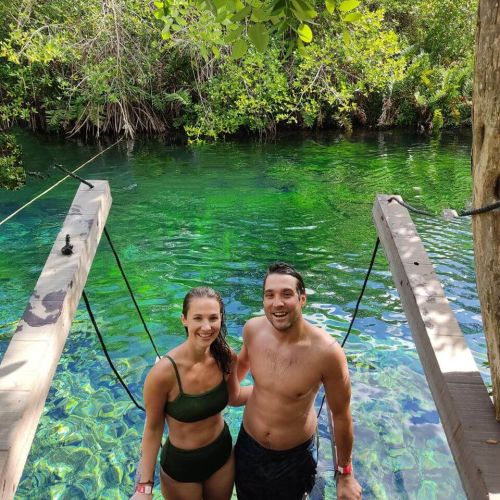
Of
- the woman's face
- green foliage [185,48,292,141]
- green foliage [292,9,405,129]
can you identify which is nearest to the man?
the woman's face

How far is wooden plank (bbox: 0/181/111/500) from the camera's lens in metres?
1.39

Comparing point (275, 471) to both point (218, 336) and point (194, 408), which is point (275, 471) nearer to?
point (194, 408)

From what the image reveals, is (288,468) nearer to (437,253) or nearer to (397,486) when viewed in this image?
(397,486)

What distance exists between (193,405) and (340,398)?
596 mm

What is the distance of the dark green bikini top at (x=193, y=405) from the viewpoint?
209cm

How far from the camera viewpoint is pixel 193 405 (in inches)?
82.9

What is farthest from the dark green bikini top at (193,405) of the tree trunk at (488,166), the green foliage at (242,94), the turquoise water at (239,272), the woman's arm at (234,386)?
the green foliage at (242,94)

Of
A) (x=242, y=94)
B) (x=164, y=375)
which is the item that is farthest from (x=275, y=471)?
(x=242, y=94)

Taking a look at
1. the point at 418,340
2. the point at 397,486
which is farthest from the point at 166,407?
the point at 397,486

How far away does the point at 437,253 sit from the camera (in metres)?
6.90

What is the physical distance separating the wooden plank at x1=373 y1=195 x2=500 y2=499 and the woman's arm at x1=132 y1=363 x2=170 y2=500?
0.99m

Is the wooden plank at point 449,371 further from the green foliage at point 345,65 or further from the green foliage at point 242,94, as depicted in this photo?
Answer: the green foliage at point 242,94

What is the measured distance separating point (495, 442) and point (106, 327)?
14.5ft

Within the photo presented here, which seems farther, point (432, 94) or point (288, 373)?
point (432, 94)
